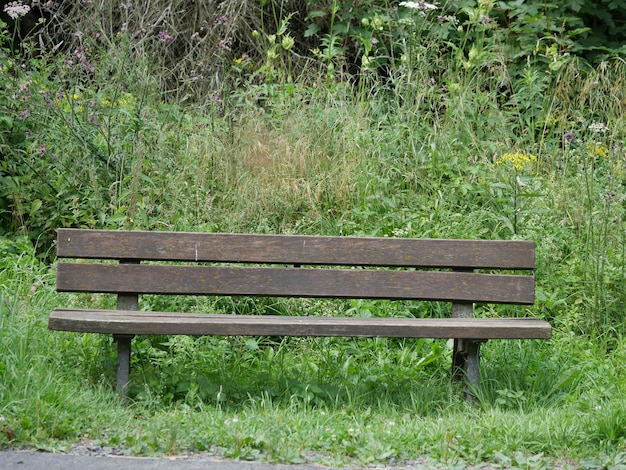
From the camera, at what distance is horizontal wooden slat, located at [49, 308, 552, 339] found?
164 inches

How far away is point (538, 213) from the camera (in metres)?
5.86

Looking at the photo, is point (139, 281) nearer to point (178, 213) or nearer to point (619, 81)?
point (178, 213)

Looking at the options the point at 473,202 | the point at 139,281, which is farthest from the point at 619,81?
the point at 139,281

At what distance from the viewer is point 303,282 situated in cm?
471

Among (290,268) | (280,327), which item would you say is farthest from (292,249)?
(280,327)

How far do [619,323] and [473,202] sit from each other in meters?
1.37

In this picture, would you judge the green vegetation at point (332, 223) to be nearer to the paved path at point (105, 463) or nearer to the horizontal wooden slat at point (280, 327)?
the paved path at point (105, 463)

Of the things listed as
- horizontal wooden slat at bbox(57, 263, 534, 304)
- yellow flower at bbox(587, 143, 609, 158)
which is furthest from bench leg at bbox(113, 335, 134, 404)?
yellow flower at bbox(587, 143, 609, 158)

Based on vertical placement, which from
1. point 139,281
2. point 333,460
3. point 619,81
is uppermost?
point 619,81

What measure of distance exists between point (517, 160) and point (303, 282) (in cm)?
219

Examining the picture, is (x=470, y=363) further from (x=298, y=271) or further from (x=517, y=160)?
(x=517, y=160)

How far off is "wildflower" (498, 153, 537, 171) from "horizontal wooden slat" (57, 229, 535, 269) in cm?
146

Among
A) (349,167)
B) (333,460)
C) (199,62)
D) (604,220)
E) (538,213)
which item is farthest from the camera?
(199,62)

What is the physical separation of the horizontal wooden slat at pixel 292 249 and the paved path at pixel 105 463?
137cm
